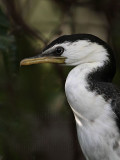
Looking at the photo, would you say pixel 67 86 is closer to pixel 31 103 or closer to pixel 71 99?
pixel 71 99

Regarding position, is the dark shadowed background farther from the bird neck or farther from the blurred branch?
the bird neck

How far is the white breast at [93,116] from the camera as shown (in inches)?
118

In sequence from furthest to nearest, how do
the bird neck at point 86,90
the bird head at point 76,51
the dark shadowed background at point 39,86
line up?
the dark shadowed background at point 39,86 → the bird head at point 76,51 → the bird neck at point 86,90

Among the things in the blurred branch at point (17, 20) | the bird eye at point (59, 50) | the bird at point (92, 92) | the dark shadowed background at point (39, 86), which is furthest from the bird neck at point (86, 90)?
the blurred branch at point (17, 20)

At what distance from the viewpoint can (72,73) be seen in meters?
3.11

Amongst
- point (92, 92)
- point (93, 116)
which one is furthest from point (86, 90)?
point (93, 116)

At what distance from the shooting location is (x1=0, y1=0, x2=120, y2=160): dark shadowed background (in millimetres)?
4270

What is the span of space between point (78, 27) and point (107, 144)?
200cm

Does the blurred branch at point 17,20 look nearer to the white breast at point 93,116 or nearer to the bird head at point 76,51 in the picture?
the bird head at point 76,51

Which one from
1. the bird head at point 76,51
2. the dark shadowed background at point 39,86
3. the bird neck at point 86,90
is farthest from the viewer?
the dark shadowed background at point 39,86

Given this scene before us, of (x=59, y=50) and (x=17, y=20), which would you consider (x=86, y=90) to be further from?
(x=17, y=20)

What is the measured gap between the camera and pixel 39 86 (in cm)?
460

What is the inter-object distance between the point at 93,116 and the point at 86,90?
5.7 inches

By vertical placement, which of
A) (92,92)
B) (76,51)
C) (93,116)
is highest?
(76,51)
